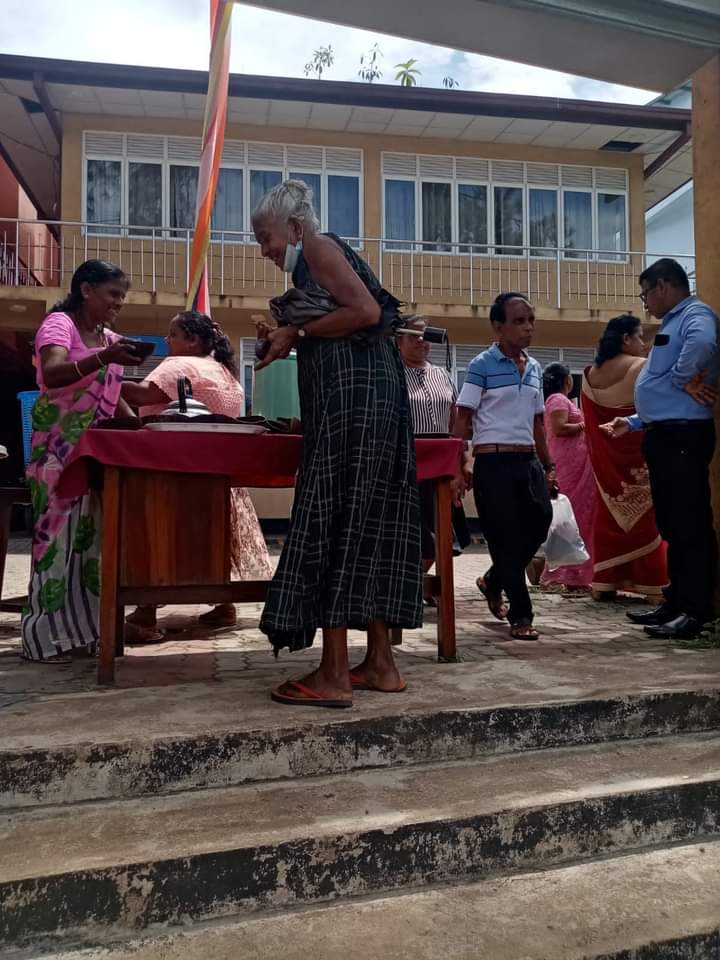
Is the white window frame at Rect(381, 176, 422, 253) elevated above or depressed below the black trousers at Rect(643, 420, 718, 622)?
above

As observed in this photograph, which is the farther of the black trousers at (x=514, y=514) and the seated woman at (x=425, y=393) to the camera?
the seated woman at (x=425, y=393)

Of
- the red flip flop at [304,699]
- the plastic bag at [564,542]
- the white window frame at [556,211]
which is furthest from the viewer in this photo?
the white window frame at [556,211]

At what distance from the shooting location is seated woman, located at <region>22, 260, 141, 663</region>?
3.46 m

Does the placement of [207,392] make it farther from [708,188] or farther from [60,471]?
[708,188]

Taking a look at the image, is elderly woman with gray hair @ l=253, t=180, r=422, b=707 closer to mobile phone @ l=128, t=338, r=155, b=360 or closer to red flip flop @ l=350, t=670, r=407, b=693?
red flip flop @ l=350, t=670, r=407, b=693

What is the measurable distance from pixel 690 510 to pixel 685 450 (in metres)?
0.30

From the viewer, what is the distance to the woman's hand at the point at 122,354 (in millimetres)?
3139

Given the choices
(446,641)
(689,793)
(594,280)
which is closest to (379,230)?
(594,280)

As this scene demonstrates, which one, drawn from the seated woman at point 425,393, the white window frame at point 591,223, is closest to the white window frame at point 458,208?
the white window frame at point 591,223

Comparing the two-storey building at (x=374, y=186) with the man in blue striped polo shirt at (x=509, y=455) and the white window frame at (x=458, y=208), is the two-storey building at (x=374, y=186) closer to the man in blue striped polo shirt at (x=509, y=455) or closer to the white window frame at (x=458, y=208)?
the white window frame at (x=458, y=208)

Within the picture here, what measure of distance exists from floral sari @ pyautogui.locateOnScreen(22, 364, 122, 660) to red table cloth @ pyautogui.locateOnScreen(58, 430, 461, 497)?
44 centimetres

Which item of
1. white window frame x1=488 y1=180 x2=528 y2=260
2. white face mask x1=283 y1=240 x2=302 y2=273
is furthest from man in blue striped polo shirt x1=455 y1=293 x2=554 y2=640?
white window frame x1=488 y1=180 x2=528 y2=260

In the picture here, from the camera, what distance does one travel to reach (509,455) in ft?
13.9

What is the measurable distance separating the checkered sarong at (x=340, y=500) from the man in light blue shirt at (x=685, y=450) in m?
1.92
